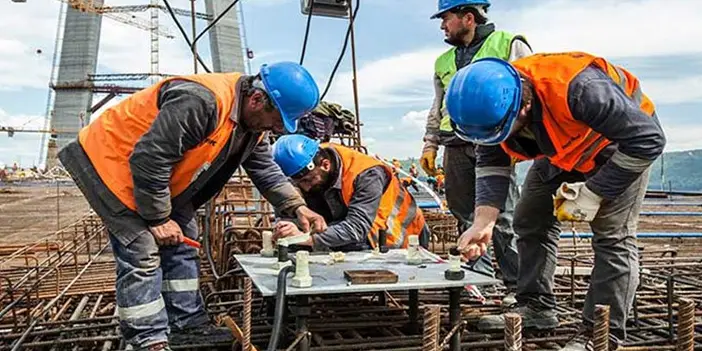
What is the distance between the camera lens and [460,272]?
2.76 m

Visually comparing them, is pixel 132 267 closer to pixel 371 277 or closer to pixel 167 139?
pixel 167 139

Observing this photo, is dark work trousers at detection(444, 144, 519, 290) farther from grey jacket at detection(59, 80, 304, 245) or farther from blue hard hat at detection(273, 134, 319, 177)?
grey jacket at detection(59, 80, 304, 245)

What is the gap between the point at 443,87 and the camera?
13.9ft

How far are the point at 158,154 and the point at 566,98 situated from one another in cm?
164

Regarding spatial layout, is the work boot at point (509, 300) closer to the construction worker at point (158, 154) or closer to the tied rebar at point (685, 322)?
the construction worker at point (158, 154)

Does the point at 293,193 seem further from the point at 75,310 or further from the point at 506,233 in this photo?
the point at 75,310

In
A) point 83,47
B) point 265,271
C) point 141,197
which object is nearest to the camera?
point 141,197

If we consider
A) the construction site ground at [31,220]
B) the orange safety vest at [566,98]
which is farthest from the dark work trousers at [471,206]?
the construction site ground at [31,220]

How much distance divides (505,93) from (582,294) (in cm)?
212

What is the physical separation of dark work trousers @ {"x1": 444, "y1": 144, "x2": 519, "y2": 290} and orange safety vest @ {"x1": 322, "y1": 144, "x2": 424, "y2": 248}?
0.43m

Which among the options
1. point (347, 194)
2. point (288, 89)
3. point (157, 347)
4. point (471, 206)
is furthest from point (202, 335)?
point (471, 206)

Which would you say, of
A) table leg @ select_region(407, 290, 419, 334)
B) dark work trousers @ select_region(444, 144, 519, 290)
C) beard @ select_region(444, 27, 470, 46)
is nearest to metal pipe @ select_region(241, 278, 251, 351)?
table leg @ select_region(407, 290, 419, 334)

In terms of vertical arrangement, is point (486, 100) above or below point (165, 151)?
above

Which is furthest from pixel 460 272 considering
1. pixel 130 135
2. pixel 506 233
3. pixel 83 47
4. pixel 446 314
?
pixel 83 47
